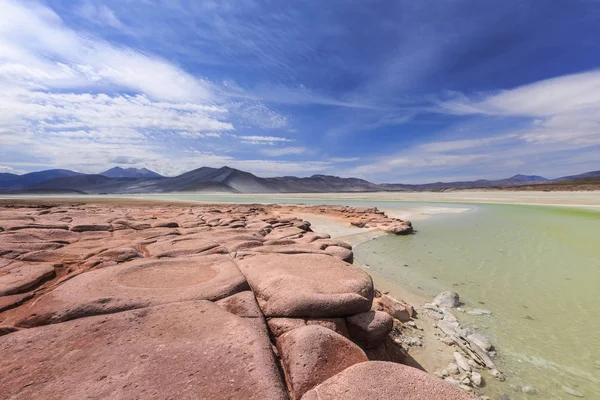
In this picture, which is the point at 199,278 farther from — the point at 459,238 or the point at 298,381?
the point at 459,238

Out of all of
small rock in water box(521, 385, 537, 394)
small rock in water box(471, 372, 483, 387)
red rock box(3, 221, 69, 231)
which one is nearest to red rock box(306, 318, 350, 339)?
small rock in water box(471, 372, 483, 387)

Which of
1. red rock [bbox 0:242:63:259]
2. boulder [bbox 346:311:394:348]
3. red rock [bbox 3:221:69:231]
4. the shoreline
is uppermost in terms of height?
red rock [bbox 3:221:69:231]

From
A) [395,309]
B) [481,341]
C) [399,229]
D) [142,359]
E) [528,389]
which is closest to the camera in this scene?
[142,359]

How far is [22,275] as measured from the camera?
3924 mm

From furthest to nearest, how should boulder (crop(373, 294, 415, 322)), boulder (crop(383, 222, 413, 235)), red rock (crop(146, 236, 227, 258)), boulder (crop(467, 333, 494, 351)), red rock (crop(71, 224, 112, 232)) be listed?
boulder (crop(383, 222, 413, 235)) → red rock (crop(71, 224, 112, 232)) → red rock (crop(146, 236, 227, 258)) → boulder (crop(373, 294, 415, 322)) → boulder (crop(467, 333, 494, 351))

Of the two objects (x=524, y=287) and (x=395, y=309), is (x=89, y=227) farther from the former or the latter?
(x=524, y=287)

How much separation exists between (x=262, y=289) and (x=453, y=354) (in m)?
2.91

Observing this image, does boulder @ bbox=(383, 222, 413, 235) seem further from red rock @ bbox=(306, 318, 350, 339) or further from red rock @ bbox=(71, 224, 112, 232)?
red rock @ bbox=(71, 224, 112, 232)

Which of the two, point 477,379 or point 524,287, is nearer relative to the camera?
point 477,379

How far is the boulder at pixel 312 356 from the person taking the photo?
85.5 inches

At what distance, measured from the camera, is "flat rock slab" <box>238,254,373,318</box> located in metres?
3.14

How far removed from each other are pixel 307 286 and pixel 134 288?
2140 mm

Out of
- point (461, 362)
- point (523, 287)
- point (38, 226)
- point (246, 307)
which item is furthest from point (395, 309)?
point (38, 226)

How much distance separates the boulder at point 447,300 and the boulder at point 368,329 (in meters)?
3.18
